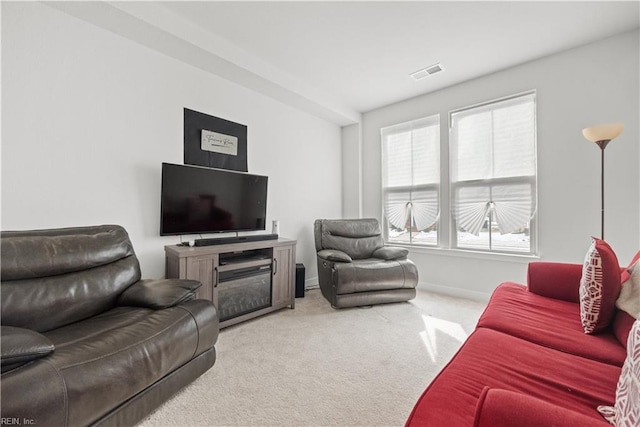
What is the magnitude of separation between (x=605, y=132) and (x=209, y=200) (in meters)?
3.33

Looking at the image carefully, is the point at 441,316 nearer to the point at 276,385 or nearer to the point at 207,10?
the point at 276,385

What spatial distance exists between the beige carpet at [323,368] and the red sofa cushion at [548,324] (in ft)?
1.90

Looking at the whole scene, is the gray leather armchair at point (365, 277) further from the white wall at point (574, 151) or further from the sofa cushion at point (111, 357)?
the sofa cushion at point (111, 357)

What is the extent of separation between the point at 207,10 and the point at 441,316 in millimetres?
3410

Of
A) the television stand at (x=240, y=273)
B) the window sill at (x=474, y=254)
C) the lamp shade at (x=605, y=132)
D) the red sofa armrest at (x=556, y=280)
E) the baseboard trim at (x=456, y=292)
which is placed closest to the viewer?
the red sofa armrest at (x=556, y=280)

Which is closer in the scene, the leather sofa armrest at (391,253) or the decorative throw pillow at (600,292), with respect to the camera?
the decorative throw pillow at (600,292)

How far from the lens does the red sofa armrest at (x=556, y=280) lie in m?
1.69

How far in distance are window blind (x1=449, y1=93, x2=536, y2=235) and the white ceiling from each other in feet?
1.62

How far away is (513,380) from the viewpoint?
0.91 metres

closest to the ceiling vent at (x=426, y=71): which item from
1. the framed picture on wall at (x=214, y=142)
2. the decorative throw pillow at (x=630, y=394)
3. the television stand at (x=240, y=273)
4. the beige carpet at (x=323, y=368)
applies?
the framed picture on wall at (x=214, y=142)

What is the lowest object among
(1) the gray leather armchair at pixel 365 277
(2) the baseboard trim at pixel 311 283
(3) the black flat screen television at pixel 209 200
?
(2) the baseboard trim at pixel 311 283

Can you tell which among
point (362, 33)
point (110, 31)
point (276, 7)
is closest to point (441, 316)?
point (362, 33)

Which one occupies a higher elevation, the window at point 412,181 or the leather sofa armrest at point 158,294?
the window at point 412,181

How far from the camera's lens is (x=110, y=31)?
2141 mm
